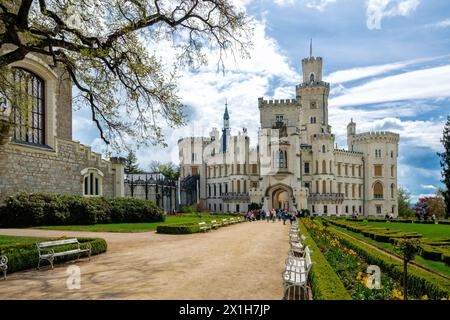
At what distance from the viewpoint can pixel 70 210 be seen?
1034 inches

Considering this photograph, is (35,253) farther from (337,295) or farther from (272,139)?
(272,139)

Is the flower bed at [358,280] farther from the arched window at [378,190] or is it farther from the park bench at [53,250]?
the arched window at [378,190]

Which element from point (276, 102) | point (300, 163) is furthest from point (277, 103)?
point (300, 163)

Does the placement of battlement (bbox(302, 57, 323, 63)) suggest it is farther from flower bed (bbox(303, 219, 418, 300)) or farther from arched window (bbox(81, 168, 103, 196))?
flower bed (bbox(303, 219, 418, 300))

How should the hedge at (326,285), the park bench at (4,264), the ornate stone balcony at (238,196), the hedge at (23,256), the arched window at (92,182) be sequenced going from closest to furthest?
the hedge at (326,285)
the park bench at (4,264)
the hedge at (23,256)
the arched window at (92,182)
the ornate stone balcony at (238,196)

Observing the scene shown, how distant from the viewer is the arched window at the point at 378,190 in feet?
236

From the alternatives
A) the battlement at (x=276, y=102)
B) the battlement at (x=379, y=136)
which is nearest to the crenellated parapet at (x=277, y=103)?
the battlement at (x=276, y=102)

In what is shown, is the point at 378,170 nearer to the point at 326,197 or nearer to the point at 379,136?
the point at 379,136

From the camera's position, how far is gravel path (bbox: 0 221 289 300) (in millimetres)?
8867

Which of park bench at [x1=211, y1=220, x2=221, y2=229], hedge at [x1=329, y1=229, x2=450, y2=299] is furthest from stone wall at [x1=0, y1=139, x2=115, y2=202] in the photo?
hedge at [x1=329, y1=229, x2=450, y2=299]

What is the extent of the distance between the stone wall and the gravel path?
10856 mm

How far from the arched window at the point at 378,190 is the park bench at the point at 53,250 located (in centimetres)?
6464

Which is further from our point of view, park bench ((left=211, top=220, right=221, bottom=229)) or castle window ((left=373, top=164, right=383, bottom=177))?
castle window ((left=373, top=164, right=383, bottom=177))
